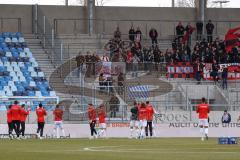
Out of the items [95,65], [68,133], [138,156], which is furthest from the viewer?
[95,65]

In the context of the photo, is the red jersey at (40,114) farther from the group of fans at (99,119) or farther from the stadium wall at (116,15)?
the stadium wall at (116,15)

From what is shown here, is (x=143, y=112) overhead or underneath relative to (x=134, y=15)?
underneath

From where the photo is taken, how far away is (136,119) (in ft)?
151

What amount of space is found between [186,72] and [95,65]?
732 cm

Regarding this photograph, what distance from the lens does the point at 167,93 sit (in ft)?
176

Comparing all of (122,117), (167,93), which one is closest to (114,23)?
(167,93)

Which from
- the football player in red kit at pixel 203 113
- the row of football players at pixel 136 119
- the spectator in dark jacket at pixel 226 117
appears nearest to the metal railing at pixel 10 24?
the row of football players at pixel 136 119

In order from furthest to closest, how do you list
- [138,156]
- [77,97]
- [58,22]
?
[58,22]
[77,97]
[138,156]

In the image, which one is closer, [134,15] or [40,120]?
[40,120]

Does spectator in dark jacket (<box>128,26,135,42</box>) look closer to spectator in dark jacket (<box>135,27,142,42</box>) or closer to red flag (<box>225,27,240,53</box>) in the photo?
spectator in dark jacket (<box>135,27,142,42</box>)

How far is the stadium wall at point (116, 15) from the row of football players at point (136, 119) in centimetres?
1824

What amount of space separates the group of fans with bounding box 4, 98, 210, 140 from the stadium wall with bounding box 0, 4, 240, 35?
1689 cm

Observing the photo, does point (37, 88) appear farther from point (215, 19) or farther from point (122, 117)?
point (215, 19)

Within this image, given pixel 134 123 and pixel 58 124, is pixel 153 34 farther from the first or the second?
pixel 58 124
